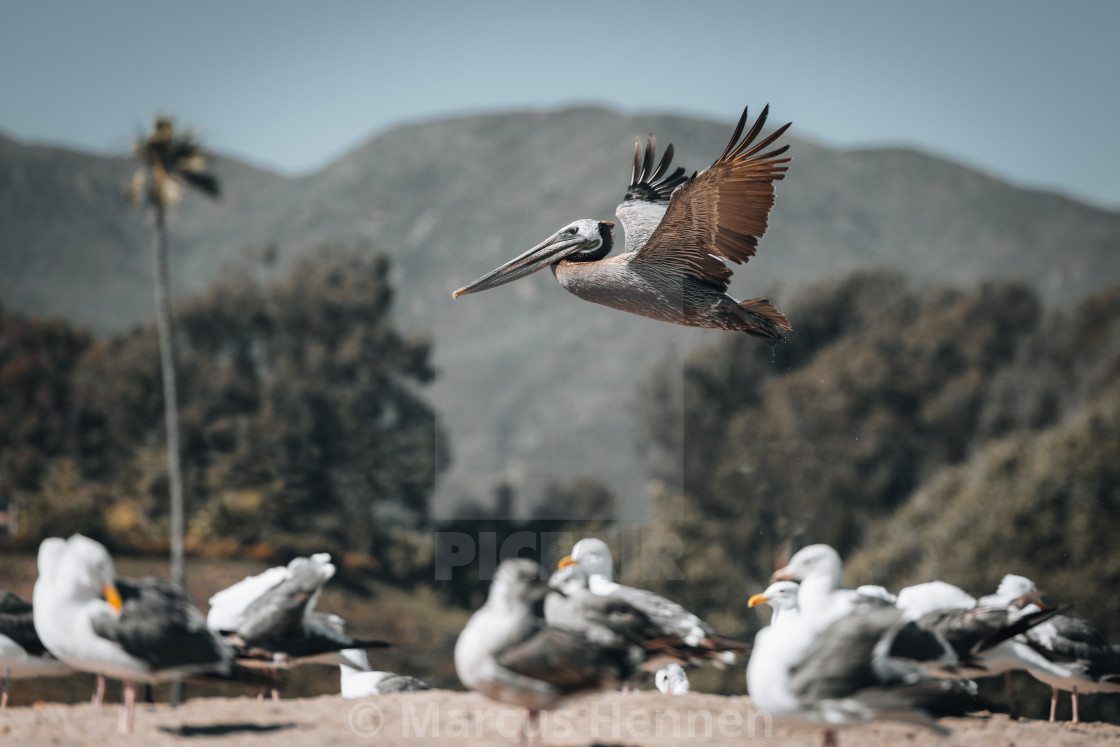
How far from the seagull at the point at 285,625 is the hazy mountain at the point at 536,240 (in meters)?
62.0

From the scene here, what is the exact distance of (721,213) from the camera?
767 centimetres

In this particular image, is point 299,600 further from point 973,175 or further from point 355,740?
point 973,175

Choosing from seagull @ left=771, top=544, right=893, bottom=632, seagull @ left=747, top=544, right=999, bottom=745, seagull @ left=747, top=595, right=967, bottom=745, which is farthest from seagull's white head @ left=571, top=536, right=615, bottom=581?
seagull @ left=747, top=595, right=967, bottom=745

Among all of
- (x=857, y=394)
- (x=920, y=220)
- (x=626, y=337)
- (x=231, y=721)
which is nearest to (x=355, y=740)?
(x=231, y=721)

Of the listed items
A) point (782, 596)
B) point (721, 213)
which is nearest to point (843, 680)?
point (782, 596)

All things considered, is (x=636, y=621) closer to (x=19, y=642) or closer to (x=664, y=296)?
(x=664, y=296)

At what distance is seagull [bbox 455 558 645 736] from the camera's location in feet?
22.8

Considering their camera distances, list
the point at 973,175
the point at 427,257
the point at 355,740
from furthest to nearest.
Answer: the point at 427,257 → the point at 973,175 → the point at 355,740

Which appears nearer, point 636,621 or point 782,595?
point 636,621

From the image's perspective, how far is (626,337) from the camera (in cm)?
12419

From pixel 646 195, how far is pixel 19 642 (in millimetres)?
7019

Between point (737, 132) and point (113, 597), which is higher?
point (737, 132)

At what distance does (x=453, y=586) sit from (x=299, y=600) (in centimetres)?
4070

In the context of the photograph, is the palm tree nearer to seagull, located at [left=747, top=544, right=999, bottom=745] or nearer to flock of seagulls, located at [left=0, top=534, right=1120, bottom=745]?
flock of seagulls, located at [left=0, top=534, right=1120, bottom=745]
